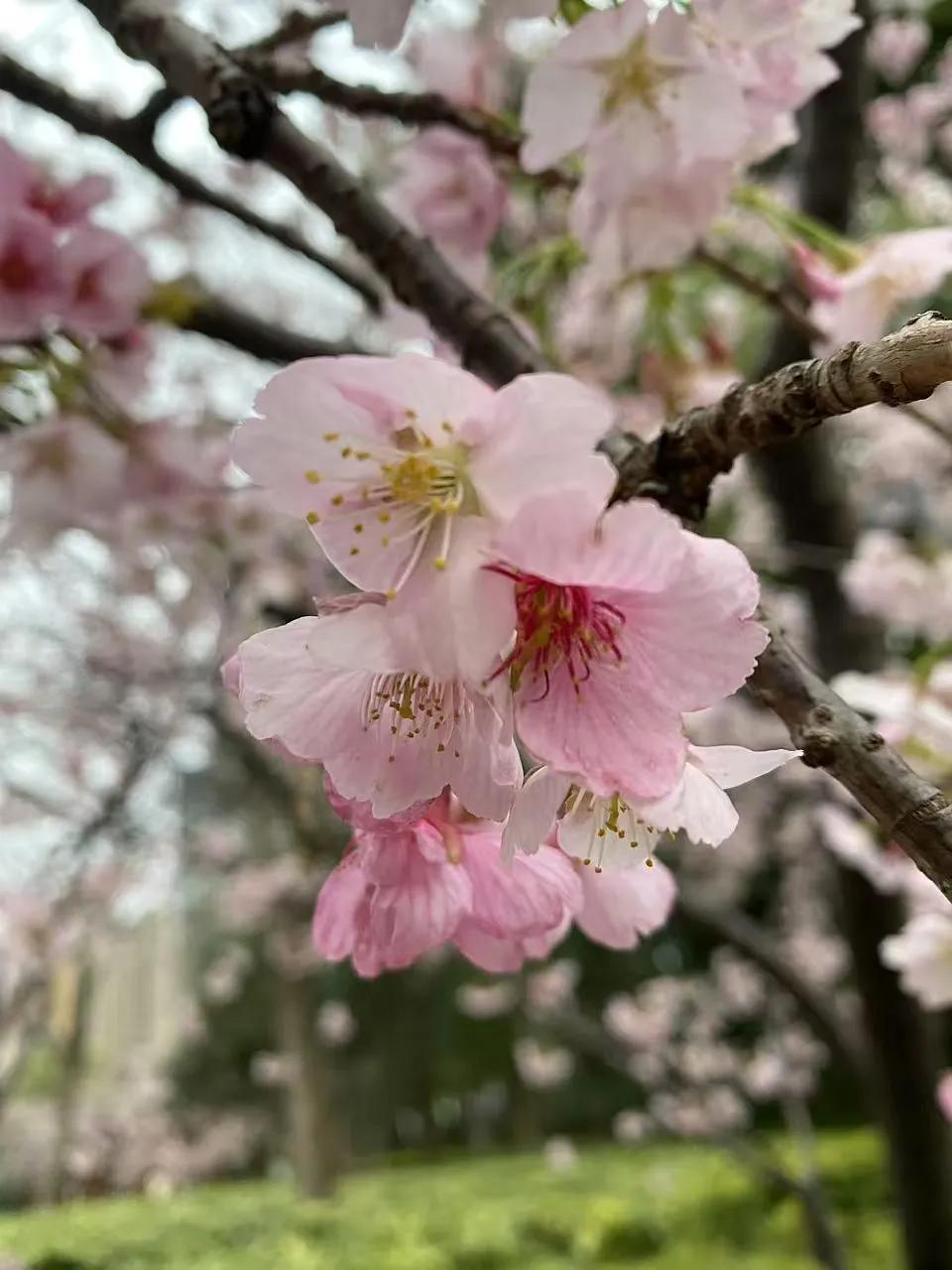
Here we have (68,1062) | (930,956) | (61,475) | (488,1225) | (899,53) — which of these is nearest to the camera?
(930,956)

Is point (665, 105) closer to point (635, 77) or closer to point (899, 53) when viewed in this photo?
point (635, 77)

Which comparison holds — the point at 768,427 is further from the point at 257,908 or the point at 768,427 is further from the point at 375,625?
the point at 257,908

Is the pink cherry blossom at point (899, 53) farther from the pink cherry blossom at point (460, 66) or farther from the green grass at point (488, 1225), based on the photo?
the green grass at point (488, 1225)

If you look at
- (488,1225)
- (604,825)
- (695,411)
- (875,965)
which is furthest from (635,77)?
(488,1225)

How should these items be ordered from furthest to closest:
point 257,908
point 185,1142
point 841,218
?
point 185,1142 → point 257,908 → point 841,218

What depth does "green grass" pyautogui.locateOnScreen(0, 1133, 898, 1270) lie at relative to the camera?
2.57 metres

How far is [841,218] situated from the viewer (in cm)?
122

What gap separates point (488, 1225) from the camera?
122 inches

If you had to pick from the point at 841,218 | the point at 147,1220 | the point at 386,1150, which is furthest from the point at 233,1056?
the point at 841,218

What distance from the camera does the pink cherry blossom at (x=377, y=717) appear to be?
0.25 meters

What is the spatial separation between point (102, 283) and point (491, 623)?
0.53 metres

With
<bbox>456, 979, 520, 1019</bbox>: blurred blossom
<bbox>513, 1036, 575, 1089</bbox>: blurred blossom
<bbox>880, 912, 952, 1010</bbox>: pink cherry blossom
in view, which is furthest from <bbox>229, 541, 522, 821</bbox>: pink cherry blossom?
<bbox>513, 1036, 575, 1089</bbox>: blurred blossom

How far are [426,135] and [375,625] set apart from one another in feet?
1.67

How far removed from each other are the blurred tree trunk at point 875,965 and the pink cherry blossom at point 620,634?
1.04 metres
